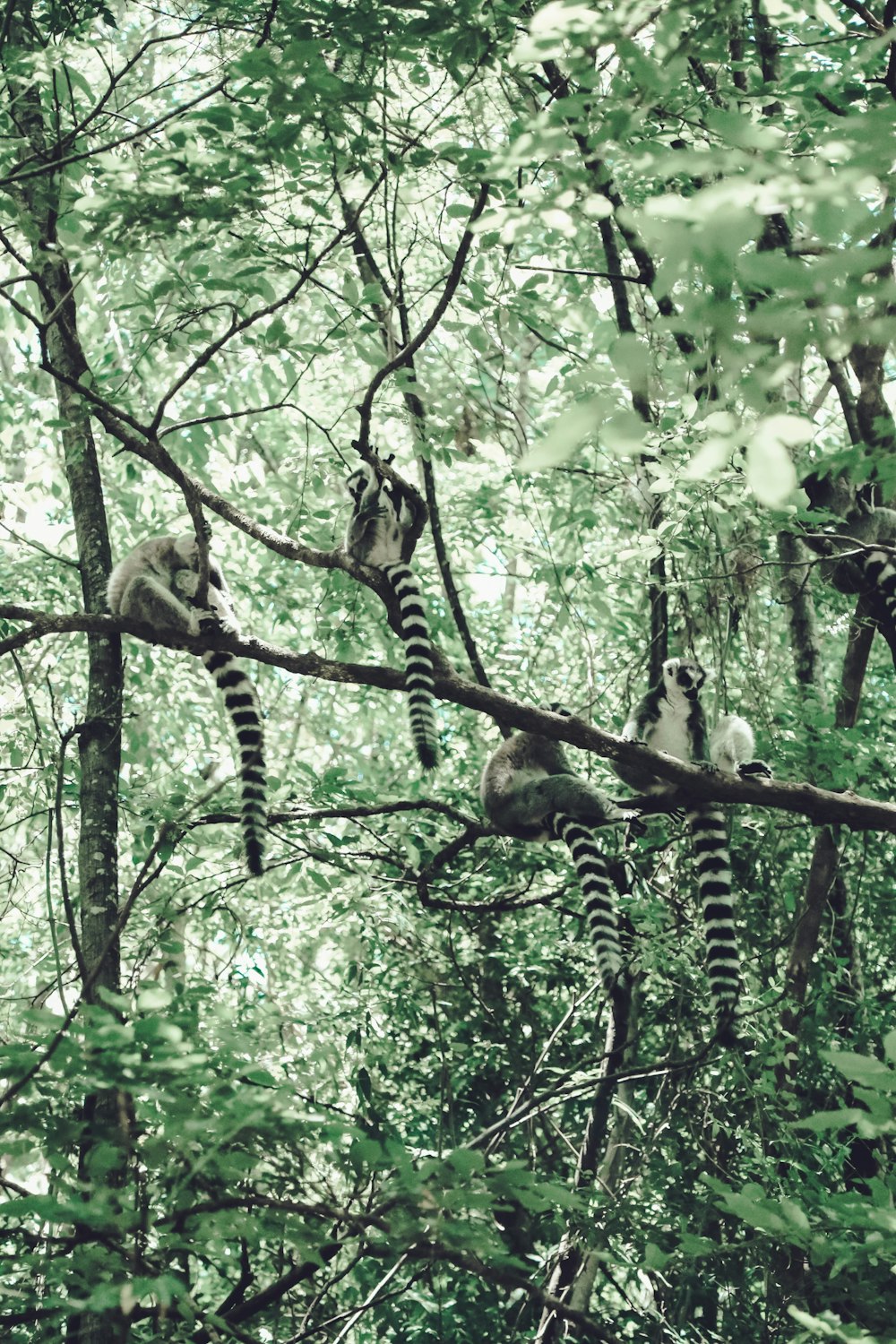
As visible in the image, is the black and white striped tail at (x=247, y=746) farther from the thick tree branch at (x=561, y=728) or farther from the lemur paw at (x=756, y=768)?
the lemur paw at (x=756, y=768)

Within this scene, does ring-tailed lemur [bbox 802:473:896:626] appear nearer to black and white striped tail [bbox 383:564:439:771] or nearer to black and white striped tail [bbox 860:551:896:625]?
black and white striped tail [bbox 860:551:896:625]

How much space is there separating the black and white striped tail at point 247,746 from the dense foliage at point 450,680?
0.26 meters

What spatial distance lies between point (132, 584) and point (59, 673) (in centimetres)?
271

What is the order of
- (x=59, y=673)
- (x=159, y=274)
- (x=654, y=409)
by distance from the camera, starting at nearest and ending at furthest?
(x=654, y=409) < (x=59, y=673) < (x=159, y=274)

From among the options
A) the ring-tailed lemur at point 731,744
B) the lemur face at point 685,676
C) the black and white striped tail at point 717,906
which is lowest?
the black and white striped tail at point 717,906

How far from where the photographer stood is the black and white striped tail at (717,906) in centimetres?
601

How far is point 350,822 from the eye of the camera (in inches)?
279

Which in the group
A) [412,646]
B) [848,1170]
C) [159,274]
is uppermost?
[159,274]

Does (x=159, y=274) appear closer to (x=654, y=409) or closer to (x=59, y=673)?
(x=59, y=673)

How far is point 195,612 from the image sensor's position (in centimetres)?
632

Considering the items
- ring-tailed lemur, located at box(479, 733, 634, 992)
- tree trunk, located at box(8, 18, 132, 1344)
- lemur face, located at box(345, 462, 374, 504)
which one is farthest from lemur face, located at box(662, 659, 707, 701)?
tree trunk, located at box(8, 18, 132, 1344)

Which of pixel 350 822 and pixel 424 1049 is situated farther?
pixel 424 1049

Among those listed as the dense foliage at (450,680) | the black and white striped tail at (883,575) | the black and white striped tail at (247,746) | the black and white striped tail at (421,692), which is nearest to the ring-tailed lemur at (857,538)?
the black and white striped tail at (883,575)

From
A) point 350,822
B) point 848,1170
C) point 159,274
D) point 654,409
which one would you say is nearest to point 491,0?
point 654,409
